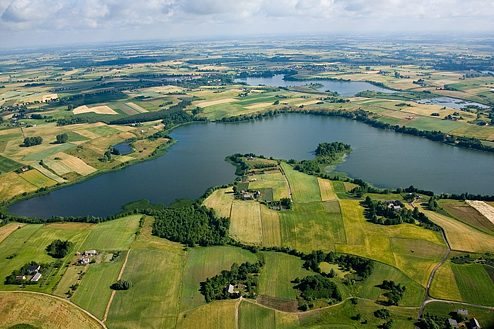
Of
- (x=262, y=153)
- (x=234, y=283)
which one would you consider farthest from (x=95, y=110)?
(x=234, y=283)

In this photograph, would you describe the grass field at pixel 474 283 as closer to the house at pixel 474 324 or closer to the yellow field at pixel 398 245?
the yellow field at pixel 398 245

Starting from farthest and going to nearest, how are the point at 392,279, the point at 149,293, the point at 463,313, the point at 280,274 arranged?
the point at 280,274 → the point at 392,279 → the point at 149,293 → the point at 463,313

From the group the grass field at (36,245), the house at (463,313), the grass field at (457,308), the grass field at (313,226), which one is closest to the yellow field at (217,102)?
the grass field at (313,226)

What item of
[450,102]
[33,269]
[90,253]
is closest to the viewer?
[33,269]

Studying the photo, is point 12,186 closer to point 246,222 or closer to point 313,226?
point 246,222

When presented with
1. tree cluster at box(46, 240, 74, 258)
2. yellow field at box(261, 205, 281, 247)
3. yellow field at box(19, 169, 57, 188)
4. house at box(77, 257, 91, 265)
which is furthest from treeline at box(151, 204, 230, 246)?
yellow field at box(19, 169, 57, 188)
